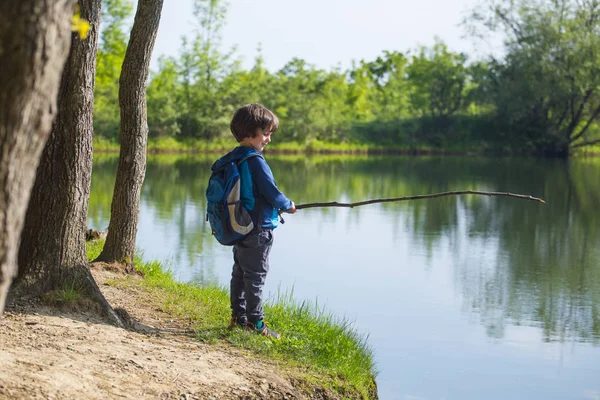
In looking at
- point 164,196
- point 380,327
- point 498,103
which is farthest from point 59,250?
point 498,103

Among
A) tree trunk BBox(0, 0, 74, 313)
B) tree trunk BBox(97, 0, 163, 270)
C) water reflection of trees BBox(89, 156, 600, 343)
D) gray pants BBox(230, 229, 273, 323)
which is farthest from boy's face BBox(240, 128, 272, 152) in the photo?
water reflection of trees BBox(89, 156, 600, 343)

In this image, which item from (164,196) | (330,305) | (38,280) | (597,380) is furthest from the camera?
(164,196)

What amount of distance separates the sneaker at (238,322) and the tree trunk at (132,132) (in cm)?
198

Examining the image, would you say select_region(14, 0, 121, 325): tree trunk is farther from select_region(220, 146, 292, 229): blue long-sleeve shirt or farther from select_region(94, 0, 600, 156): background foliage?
select_region(94, 0, 600, 156): background foliage

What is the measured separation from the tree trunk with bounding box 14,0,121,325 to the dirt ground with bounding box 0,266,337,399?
0.74 ft

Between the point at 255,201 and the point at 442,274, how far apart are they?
20.4ft

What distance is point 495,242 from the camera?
13.8m

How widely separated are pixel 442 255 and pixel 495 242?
6.03 ft

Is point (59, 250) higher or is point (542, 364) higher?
point (59, 250)

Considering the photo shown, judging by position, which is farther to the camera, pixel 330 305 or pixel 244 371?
pixel 330 305

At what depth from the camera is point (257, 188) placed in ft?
16.6

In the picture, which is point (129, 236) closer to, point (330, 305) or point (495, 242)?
point (330, 305)

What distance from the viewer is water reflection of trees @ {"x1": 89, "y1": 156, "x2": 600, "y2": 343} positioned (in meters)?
9.24

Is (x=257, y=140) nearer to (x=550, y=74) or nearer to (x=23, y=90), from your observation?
(x=23, y=90)
